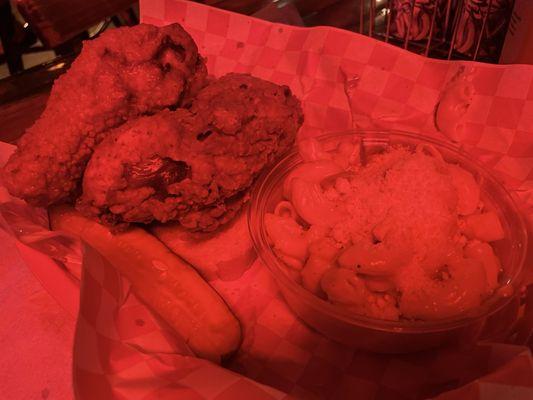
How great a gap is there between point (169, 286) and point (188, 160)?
1.10ft

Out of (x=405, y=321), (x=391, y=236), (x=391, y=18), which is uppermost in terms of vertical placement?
(x=391, y=18)

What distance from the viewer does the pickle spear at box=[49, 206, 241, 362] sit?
3.76 feet

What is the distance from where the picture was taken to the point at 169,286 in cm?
121

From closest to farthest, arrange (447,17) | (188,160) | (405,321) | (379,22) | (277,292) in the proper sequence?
1. (405,321)
2. (188,160)
3. (277,292)
4. (447,17)
5. (379,22)

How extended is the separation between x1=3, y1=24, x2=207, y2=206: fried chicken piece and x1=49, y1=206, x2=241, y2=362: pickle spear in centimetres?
16

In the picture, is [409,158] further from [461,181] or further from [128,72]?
[128,72]

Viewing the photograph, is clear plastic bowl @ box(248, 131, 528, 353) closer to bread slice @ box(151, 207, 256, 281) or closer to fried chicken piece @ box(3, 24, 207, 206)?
bread slice @ box(151, 207, 256, 281)

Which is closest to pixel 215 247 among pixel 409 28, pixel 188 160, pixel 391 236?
pixel 188 160

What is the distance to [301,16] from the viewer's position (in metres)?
2.02

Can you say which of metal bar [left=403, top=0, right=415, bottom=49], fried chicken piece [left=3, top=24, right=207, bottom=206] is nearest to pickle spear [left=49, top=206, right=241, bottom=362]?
fried chicken piece [left=3, top=24, right=207, bottom=206]

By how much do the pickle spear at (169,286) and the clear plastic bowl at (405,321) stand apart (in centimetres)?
18

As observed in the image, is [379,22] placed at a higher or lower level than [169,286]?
higher

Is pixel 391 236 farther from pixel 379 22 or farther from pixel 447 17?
pixel 379 22

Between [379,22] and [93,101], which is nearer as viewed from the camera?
[93,101]
